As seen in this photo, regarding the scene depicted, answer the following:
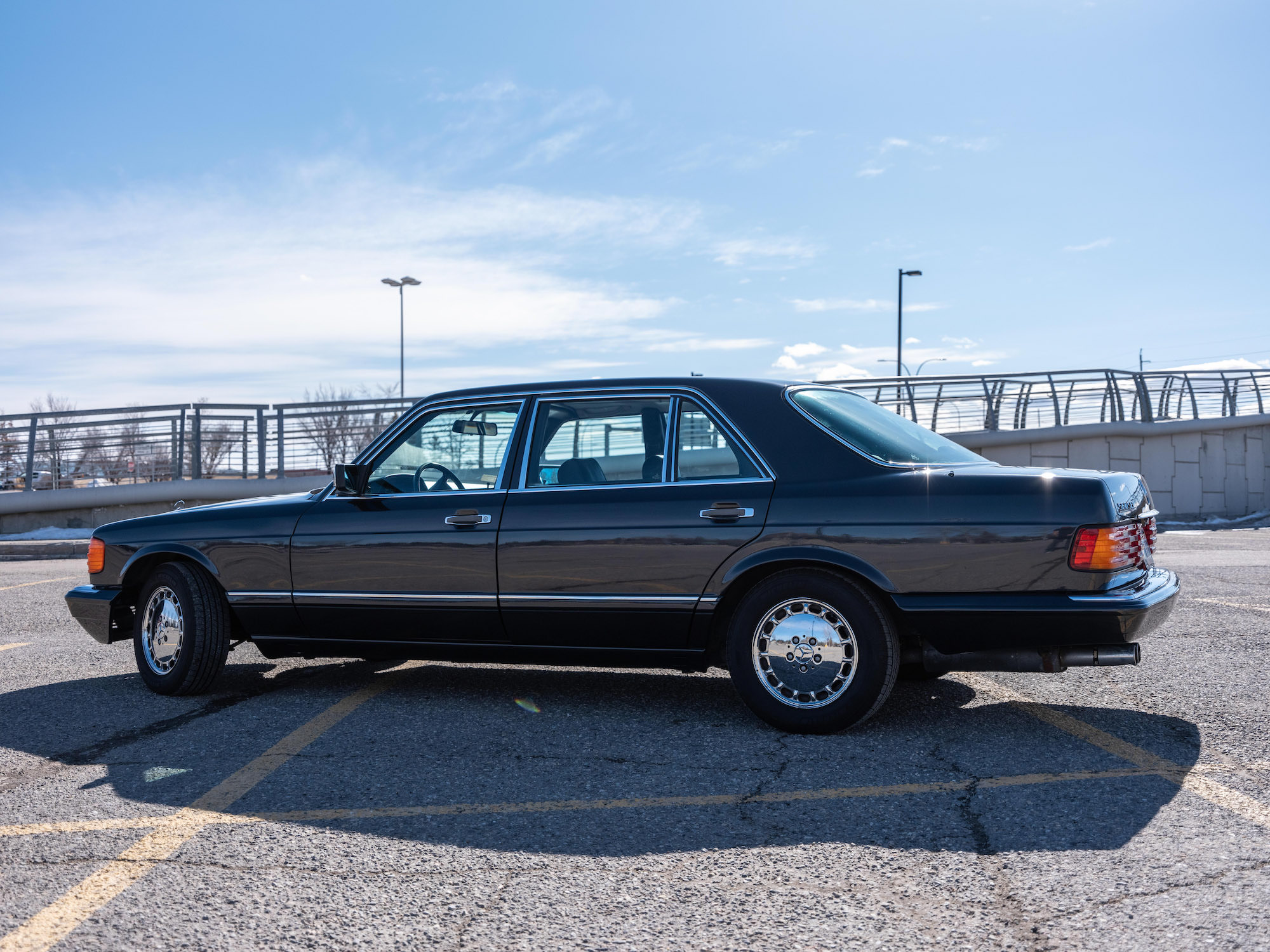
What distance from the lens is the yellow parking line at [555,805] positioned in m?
3.48

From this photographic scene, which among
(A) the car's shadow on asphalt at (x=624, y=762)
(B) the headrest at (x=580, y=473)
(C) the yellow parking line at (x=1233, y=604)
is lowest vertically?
(A) the car's shadow on asphalt at (x=624, y=762)

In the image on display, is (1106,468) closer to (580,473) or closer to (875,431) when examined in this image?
(875,431)

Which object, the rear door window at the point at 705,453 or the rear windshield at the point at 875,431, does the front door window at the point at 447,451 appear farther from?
the rear windshield at the point at 875,431

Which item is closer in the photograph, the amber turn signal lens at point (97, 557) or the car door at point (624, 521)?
the car door at point (624, 521)

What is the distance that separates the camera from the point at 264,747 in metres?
4.44

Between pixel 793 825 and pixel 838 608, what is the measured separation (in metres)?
1.12

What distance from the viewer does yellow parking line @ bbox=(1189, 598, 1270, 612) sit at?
7977 millimetres

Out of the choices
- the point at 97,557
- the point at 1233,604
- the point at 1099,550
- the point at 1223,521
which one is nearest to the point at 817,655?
the point at 1099,550

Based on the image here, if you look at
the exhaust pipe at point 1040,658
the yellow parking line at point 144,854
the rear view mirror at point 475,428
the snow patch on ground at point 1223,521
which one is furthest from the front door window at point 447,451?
the snow patch on ground at point 1223,521

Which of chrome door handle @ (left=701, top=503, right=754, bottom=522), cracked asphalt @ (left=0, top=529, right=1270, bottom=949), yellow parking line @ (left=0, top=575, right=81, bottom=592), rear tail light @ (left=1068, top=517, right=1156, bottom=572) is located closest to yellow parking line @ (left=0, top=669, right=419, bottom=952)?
cracked asphalt @ (left=0, top=529, right=1270, bottom=949)

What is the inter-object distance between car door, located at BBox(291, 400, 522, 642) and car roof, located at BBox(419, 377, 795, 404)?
0.07 meters

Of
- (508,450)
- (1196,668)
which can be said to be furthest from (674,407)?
(1196,668)

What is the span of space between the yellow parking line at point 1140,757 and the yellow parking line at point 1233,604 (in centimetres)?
352

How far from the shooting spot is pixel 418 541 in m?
5.02
